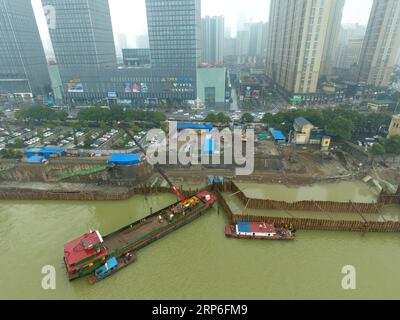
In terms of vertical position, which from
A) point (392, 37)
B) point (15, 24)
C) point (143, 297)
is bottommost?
point (143, 297)

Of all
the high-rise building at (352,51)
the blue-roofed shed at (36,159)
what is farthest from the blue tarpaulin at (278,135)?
the high-rise building at (352,51)

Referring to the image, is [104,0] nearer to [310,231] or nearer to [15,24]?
[15,24]

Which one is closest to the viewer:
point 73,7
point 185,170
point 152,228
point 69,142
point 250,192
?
point 152,228

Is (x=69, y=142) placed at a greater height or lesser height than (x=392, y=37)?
lesser

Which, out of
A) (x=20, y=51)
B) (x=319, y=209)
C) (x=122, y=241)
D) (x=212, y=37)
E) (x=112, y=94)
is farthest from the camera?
(x=212, y=37)

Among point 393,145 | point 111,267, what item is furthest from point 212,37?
point 111,267

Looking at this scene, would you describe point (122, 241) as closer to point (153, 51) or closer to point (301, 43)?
point (153, 51)

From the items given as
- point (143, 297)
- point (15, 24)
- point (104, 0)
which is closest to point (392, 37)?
point (104, 0)
